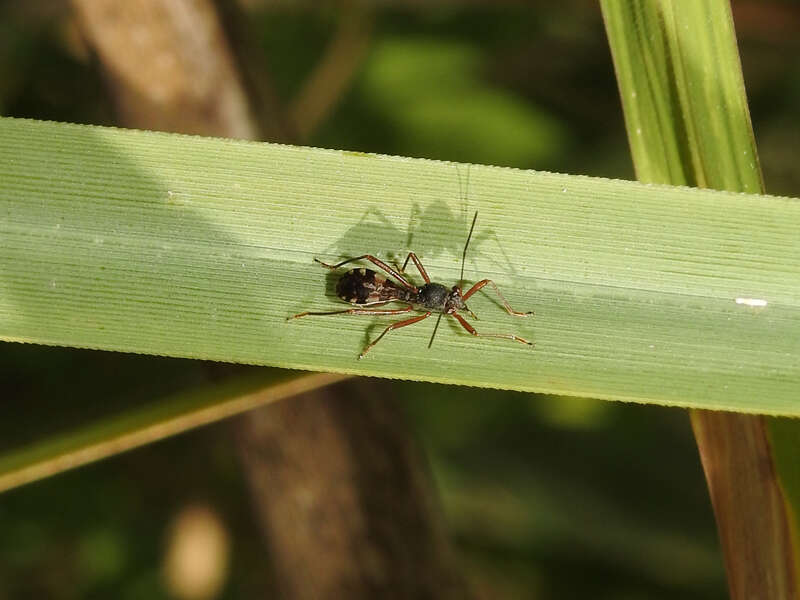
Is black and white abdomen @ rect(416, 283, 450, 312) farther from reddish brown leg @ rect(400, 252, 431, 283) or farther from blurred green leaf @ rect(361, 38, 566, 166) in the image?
blurred green leaf @ rect(361, 38, 566, 166)

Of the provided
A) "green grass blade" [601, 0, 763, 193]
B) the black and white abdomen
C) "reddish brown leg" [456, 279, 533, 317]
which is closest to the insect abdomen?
the black and white abdomen

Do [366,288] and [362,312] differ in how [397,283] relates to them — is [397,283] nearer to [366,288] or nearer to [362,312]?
[366,288]

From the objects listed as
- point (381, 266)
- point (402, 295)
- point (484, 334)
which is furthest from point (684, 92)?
point (402, 295)

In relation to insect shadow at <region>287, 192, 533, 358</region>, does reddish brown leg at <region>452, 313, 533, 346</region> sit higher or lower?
lower

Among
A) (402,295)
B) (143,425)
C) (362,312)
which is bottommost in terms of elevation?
(143,425)

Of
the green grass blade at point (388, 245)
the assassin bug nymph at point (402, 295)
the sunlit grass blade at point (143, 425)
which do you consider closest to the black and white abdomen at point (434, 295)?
the assassin bug nymph at point (402, 295)

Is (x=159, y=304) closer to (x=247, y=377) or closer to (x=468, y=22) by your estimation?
(x=247, y=377)
